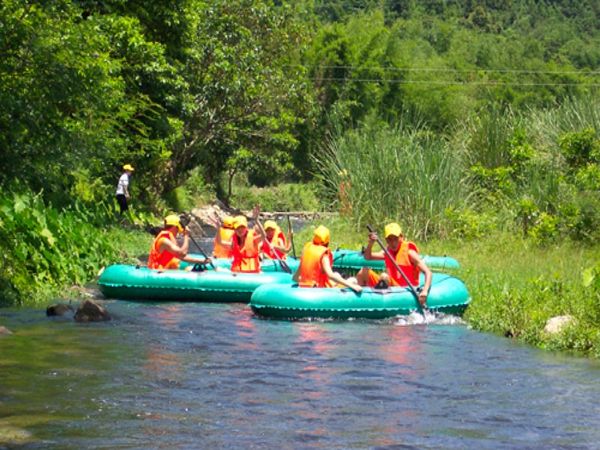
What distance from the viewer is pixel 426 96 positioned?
232ft

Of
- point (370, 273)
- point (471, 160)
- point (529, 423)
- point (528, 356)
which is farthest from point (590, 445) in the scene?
point (471, 160)

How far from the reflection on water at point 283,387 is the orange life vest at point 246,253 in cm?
289

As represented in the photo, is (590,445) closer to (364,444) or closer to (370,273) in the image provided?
(364,444)

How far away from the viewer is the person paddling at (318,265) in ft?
52.7

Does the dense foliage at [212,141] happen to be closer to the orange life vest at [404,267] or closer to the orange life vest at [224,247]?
the orange life vest at [224,247]

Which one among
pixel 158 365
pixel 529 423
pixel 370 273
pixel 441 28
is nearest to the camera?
pixel 529 423

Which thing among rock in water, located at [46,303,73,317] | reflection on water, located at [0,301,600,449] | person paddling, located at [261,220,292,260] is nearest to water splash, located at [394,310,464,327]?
reflection on water, located at [0,301,600,449]

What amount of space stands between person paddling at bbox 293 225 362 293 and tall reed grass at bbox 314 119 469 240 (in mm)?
7334

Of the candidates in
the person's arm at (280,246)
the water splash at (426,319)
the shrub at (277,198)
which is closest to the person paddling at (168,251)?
the person's arm at (280,246)

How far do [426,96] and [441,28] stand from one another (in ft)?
225

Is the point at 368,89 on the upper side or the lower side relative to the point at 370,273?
upper

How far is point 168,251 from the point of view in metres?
18.7

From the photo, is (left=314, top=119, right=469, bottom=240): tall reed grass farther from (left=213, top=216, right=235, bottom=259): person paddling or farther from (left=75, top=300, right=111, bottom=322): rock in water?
(left=75, top=300, right=111, bottom=322): rock in water

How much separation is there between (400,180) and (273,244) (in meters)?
3.82
